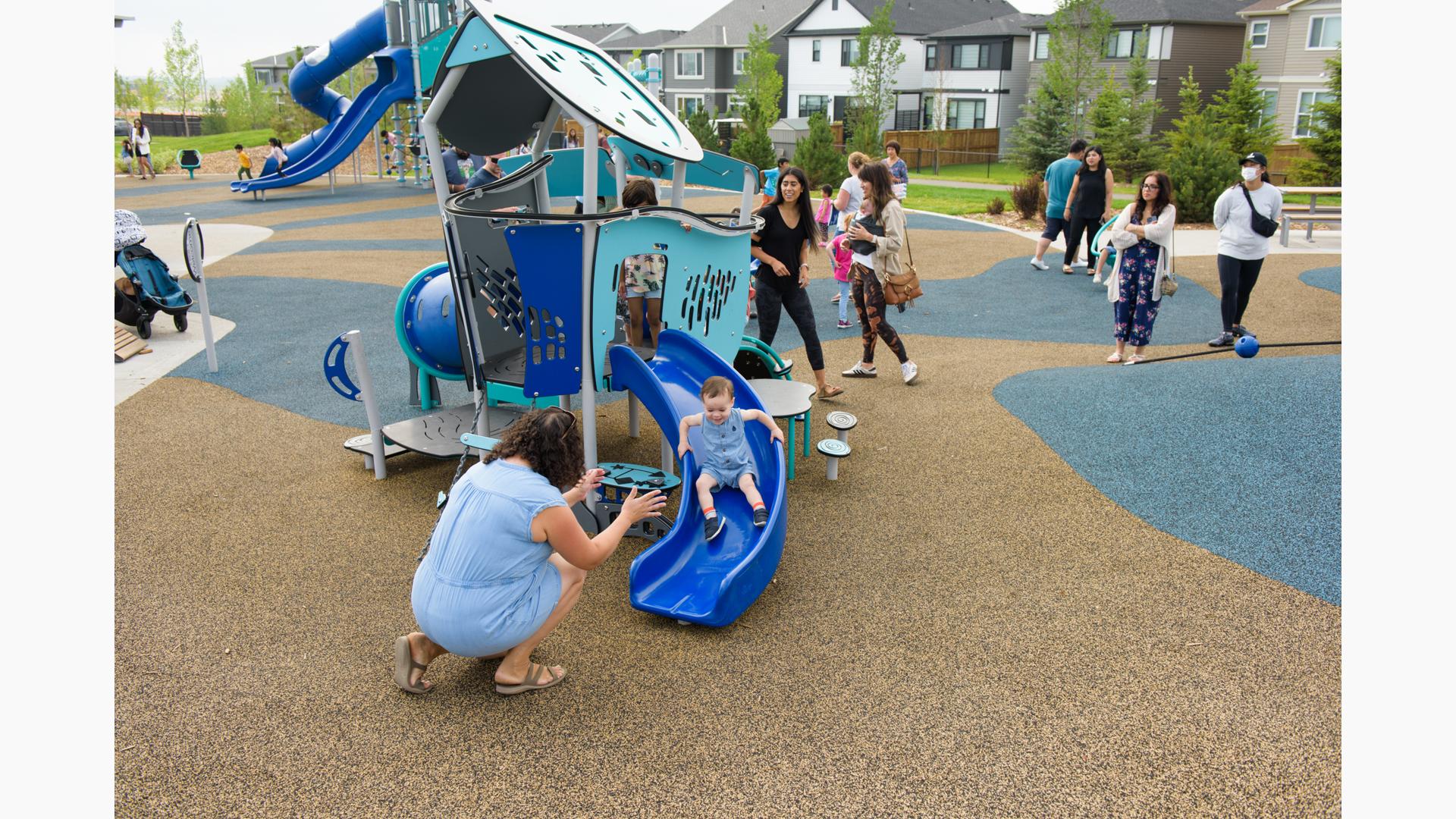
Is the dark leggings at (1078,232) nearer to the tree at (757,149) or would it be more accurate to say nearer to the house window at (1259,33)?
the tree at (757,149)

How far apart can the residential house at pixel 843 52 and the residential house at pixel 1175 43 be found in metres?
9.43

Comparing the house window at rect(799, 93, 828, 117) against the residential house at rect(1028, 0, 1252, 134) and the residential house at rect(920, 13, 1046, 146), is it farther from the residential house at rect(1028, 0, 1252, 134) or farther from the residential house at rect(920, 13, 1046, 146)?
the residential house at rect(1028, 0, 1252, 134)

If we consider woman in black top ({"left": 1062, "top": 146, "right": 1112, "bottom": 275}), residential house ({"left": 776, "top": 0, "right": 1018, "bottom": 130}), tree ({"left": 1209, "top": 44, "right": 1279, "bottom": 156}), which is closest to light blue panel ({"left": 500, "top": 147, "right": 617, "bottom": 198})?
woman in black top ({"left": 1062, "top": 146, "right": 1112, "bottom": 275})

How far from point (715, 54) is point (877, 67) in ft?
40.8

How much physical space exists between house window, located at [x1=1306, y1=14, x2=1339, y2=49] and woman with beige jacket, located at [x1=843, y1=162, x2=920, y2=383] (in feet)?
118

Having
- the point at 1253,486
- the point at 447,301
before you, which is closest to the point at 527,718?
the point at 447,301

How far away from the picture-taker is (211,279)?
12.6 metres

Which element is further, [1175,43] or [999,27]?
[999,27]

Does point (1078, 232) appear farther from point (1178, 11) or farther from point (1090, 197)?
point (1178, 11)

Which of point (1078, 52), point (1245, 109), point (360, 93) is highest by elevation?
point (1078, 52)

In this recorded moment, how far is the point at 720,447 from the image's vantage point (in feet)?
15.5

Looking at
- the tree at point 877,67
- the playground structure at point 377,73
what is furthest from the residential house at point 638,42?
the playground structure at point 377,73

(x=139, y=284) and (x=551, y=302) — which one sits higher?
(x=551, y=302)

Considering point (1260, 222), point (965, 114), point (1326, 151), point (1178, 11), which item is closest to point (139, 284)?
point (1260, 222)
